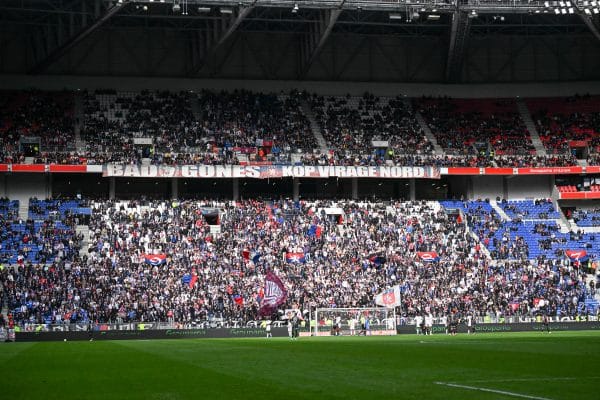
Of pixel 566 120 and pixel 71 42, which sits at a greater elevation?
pixel 71 42

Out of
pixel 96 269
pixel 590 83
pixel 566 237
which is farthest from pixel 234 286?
pixel 590 83

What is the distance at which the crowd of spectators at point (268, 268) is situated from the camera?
191 feet

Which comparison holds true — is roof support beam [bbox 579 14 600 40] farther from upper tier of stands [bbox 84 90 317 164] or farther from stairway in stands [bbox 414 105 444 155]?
upper tier of stands [bbox 84 90 317 164]

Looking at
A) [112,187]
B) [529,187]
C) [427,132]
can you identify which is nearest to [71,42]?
[112,187]

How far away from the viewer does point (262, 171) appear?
7394cm

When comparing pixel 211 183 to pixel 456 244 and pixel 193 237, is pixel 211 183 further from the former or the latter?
pixel 456 244

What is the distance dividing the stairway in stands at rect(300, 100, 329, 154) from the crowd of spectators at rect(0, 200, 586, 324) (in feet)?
20.8

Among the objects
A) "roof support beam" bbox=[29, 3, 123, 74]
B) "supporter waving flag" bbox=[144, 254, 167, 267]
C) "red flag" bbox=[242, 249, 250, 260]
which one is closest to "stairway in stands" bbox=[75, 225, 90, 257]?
"supporter waving flag" bbox=[144, 254, 167, 267]

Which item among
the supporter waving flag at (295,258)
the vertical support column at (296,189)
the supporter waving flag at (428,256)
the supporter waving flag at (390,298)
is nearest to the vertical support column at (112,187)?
the vertical support column at (296,189)

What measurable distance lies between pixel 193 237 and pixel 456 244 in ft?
66.9

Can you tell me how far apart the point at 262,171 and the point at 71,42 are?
18120 millimetres

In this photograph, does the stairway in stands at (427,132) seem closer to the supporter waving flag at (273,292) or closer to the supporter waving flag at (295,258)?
the supporter waving flag at (295,258)

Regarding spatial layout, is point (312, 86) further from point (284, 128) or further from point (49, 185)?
point (49, 185)

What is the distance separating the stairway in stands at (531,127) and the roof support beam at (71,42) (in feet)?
128
